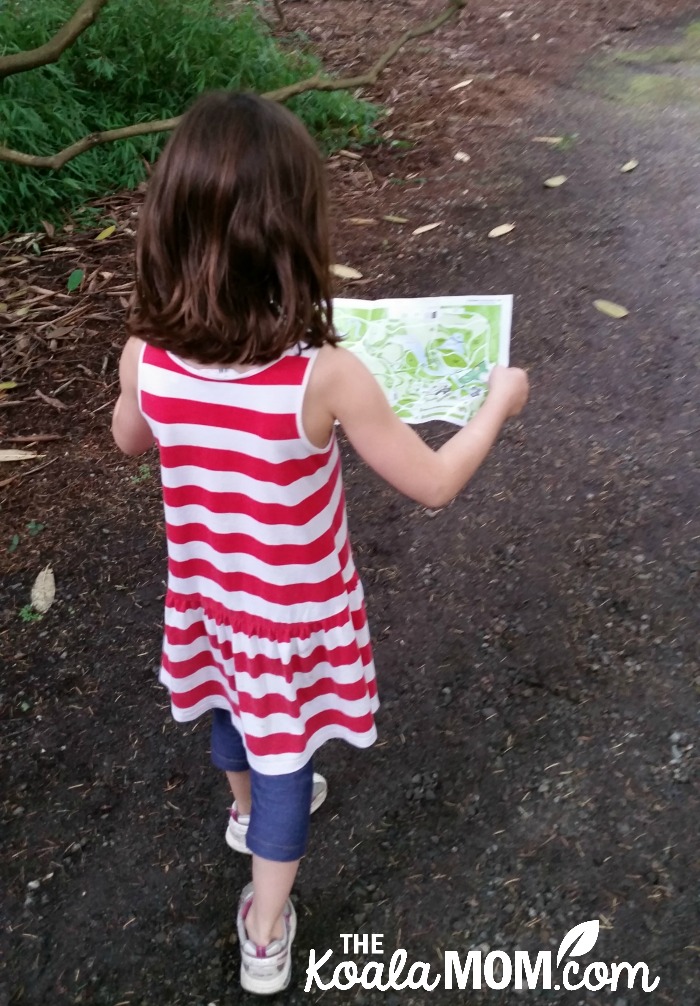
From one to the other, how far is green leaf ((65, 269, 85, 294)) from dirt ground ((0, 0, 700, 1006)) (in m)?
0.08

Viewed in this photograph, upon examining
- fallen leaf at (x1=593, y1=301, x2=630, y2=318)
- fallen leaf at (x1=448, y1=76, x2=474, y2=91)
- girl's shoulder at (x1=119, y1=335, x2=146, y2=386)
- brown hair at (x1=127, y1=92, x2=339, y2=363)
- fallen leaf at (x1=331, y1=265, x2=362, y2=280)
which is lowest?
fallen leaf at (x1=593, y1=301, x2=630, y2=318)

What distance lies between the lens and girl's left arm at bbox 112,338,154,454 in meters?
1.19

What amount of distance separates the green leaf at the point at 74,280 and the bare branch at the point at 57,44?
31.7 inches

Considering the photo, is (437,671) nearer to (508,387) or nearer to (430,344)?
(430,344)

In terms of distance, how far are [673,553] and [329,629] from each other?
140 centimetres

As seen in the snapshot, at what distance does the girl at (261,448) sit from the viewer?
99 centimetres

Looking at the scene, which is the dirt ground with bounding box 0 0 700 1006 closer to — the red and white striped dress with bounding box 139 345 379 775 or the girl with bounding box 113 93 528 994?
the girl with bounding box 113 93 528 994

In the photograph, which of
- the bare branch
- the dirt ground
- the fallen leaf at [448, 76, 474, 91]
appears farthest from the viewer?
the fallen leaf at [448, 76, 474, 91]

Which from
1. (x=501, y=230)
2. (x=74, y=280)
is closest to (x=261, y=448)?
(x=74, y=280)

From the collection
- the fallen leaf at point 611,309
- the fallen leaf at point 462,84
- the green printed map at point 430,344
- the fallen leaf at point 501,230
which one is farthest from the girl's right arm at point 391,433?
the fallen leaf at point 462,84

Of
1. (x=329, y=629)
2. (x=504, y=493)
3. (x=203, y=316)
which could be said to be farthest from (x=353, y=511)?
(x=203, y=316)

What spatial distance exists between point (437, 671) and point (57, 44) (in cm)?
260

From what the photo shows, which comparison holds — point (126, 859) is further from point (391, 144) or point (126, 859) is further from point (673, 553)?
point (391, 144)

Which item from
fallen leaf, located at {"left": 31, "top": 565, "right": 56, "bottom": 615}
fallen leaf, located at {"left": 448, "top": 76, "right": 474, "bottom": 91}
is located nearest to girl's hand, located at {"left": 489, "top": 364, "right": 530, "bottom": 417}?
fallen leaf, located at {"left": 31, "top": 565, "right": 56, "bottom": 615}
